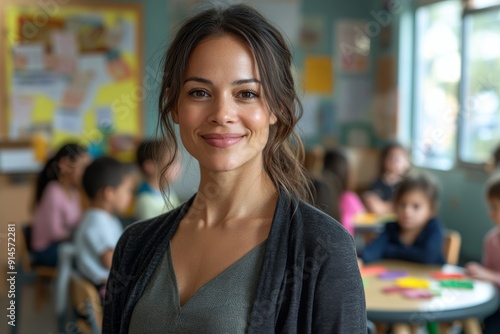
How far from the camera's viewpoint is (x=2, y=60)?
6172 millimetres

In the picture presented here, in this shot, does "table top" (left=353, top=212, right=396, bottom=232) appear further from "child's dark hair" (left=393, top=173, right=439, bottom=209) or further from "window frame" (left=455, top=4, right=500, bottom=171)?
"window frame" (left=455, top=4, right=500, bottom=171)

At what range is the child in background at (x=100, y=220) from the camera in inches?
124

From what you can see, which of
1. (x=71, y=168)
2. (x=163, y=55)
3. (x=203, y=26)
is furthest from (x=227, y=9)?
(x=71, y=168)

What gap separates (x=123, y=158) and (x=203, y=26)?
5.48 m

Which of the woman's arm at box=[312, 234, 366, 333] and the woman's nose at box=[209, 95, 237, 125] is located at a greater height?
the woman's nose at box=[209, 95, 237, 125]

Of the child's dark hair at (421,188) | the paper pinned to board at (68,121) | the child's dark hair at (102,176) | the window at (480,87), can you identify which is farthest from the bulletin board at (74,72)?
the child's dark hair at (421,188)

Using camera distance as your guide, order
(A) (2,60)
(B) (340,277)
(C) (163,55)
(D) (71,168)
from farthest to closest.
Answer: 1. (A) (2,60)
2. (D) (71,168)
3. (C) (163,55)
4. (B) (340,277)

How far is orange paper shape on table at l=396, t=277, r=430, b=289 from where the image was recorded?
277 cm

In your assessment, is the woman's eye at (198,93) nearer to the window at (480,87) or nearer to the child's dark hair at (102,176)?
the child's dark hair at (102,176)

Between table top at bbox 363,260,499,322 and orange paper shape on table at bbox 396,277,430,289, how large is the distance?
2cm

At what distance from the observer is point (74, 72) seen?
6402 millimetres

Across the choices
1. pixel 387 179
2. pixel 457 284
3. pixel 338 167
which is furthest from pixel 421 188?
pixel 387 179

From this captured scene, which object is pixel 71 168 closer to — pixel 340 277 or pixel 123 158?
pixel 123 158

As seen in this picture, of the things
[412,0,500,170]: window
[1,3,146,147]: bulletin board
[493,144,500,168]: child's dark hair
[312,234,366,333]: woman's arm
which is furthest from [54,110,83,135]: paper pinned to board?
[312,234,366,333]: woman's arm
